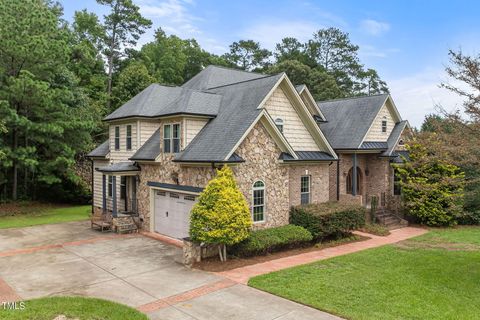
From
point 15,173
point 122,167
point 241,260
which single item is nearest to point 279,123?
point 241,260

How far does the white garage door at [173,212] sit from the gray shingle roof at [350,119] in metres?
9.95

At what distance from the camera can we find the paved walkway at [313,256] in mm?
11492

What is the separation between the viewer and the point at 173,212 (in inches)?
639

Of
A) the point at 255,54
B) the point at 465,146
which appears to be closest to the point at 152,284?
the point at 465,146

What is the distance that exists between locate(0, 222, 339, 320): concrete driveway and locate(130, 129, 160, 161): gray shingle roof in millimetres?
3816

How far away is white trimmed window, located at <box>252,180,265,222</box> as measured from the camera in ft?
48.4

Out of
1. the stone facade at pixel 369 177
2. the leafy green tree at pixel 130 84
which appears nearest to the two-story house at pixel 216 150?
the stone facade at pixel 369 177

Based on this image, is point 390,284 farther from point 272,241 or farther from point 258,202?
point 258,202

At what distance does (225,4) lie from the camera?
17.7 metres

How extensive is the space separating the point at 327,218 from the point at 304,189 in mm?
2168

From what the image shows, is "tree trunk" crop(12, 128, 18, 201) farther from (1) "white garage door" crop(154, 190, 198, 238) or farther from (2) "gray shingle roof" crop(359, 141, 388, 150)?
(2) "gray shingle roof" crop(359, 141, 388, 150)

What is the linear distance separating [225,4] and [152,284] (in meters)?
13.4

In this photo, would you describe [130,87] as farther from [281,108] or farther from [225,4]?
[281,108]

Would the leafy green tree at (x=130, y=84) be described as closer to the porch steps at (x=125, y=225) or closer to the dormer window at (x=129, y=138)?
the dormer window at (x=129, y=138)
